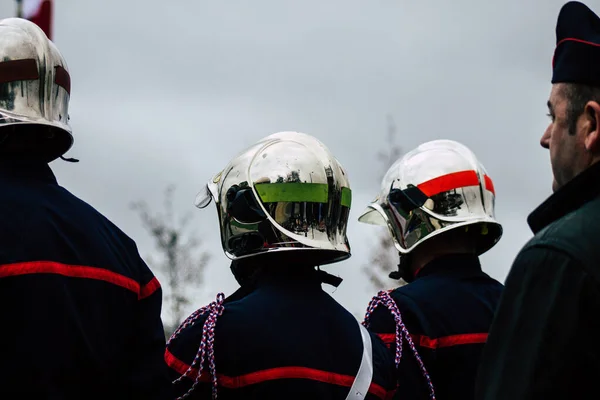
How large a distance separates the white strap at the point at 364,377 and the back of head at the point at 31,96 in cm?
165

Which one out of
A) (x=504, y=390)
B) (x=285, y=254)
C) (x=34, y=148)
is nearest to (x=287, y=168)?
(x=285, y=254)

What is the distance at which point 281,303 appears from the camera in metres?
4.33

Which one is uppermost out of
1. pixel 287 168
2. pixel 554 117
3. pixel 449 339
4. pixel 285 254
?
pixel 554 117

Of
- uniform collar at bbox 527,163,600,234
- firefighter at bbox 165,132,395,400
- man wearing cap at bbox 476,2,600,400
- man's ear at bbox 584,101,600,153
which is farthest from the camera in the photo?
firefighter at bbox 165,132,395,400

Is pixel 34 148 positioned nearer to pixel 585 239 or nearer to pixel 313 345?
pixel 313 345

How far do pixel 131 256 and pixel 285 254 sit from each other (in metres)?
0.72

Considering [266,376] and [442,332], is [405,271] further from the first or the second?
[266,376]

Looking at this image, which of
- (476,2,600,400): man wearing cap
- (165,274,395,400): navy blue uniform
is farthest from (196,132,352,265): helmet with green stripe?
(476,2,600,400): man wearing cap

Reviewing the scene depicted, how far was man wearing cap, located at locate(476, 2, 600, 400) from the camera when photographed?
2.20m

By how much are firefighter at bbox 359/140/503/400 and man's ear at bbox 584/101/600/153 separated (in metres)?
2.45

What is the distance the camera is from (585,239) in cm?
232

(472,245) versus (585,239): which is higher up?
(585,239)

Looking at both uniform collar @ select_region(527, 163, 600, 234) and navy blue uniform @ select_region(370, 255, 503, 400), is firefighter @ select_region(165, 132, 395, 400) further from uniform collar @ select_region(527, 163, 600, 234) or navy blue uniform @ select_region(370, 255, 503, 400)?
uniform collar @ select_region(527, 163, 600, 234)

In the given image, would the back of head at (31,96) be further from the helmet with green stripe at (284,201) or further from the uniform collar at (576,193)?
the uniform collar at (576,193)
